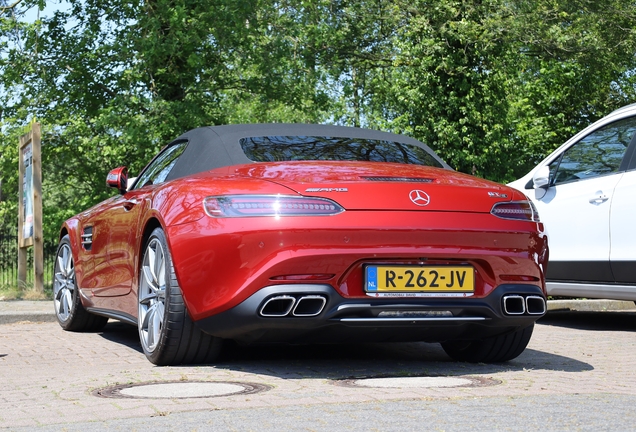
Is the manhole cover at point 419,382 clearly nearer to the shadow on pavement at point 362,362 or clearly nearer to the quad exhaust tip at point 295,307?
the shadow on pavement at point 362,362

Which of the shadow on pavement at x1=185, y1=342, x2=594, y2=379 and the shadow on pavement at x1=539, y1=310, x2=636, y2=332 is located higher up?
the shadow on pavement at x1=185, y1=342, x2=594, y2=379

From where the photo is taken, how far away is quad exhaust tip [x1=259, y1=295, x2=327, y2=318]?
16.4ft

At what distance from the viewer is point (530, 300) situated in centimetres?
547

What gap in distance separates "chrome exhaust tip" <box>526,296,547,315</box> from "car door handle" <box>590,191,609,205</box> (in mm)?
2939

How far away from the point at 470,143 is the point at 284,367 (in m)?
17.8

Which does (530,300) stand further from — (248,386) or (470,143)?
(470,143)

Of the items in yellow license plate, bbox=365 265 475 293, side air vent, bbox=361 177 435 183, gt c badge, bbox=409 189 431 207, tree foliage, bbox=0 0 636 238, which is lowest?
yellow license plate, bbox=365 265 475 293

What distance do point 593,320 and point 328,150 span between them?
490 centimetres

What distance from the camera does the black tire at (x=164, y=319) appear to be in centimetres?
539

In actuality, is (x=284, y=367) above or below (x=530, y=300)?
below

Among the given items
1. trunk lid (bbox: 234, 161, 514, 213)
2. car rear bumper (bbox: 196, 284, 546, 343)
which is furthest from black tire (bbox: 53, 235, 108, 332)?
trunk lid (bbox: 234, 161, 514, 213)

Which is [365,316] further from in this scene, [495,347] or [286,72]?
[286,72]

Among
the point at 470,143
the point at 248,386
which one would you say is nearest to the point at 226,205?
the point at 248,386

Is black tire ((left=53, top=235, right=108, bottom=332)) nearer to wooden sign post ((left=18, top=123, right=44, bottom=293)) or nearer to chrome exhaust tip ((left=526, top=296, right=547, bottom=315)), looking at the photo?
chrome exhaust tip ((left=526, top=296, right=547, bottom=315))
